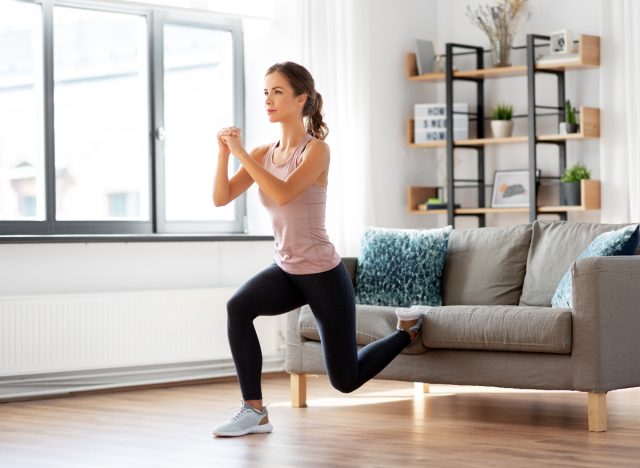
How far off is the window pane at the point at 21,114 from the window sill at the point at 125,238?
279 mm

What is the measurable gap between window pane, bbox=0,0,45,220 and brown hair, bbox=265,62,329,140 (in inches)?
81.4

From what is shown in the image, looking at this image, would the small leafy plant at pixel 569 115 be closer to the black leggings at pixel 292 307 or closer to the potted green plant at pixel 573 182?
the potted green plant at pixel 573 182

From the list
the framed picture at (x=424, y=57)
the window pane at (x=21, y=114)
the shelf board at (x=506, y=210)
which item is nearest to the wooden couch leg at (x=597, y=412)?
the shelf board at (x=506, y=210)

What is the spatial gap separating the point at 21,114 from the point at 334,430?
2495mm

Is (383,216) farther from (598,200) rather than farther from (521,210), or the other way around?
(598,200)

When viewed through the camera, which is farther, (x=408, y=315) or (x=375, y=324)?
(x=375, y=324)

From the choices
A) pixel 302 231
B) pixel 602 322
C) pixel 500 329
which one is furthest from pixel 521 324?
pixel 302 231

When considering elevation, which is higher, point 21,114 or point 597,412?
point 21,114

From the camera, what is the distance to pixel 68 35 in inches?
223

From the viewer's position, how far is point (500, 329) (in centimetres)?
404

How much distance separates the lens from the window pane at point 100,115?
5.66 m

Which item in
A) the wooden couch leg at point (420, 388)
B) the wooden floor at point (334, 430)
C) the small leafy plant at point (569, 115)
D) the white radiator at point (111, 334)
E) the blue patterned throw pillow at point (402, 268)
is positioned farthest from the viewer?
the small leafy plant at point (569, 115)

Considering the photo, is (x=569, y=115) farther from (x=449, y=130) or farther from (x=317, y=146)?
(x=317, y=146)

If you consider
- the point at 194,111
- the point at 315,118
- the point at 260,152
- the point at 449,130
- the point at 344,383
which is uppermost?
the point at 194,111
